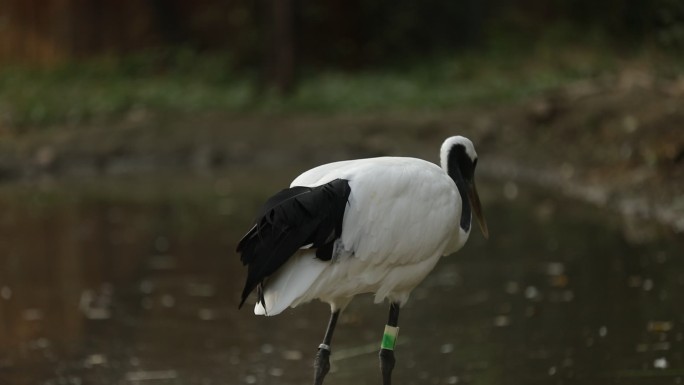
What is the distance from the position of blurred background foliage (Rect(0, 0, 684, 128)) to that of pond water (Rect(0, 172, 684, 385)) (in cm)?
462

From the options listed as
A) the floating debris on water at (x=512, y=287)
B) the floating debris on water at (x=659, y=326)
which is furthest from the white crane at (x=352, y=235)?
the floating debris on water at (x=512, y=287)

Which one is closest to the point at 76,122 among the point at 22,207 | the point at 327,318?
the point at 22,207

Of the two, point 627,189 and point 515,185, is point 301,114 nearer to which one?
point 515,185

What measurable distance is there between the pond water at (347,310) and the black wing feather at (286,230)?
1.29 metres

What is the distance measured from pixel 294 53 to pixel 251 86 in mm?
714

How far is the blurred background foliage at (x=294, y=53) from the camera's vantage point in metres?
16.5

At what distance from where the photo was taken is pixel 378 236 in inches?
221

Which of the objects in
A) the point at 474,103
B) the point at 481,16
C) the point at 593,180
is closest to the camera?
the point at 593,180

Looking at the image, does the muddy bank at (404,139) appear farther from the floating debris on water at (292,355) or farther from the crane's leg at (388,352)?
the crane's leg at (388,352)

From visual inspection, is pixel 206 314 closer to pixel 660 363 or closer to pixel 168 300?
pixel 168 300

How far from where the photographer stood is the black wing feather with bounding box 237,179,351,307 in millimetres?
5262

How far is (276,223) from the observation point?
5.24 meters

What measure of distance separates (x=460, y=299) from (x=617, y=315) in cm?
112

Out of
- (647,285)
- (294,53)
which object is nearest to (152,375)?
(647,285)
